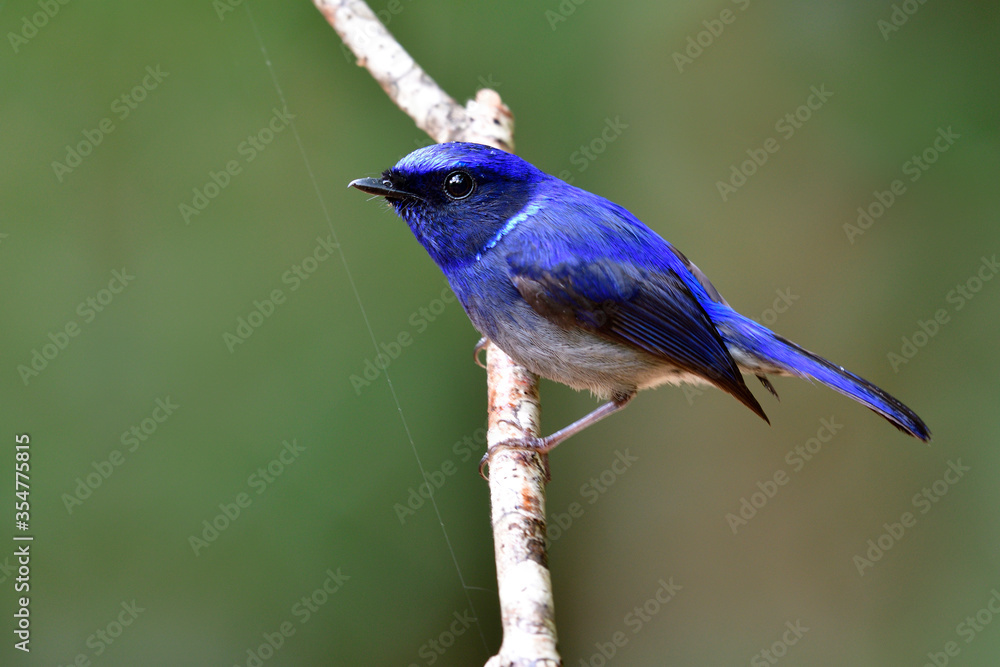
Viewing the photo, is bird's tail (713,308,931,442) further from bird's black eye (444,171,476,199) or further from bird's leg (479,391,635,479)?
bird's black eye (444,171,476,199)

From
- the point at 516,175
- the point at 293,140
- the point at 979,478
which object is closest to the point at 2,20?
the point at 293,140

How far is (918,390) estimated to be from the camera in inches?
155

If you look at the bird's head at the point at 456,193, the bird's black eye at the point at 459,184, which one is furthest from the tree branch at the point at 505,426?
the bird's black eye at the point at 459,184

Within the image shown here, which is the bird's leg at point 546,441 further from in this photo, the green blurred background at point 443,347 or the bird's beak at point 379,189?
the green blurred background at point 443,347

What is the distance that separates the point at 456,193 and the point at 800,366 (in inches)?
47.3

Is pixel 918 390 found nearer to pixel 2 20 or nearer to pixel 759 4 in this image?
pixel 759 4

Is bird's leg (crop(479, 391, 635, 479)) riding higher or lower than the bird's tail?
lower

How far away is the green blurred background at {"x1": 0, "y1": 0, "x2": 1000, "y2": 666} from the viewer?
3.62 meters

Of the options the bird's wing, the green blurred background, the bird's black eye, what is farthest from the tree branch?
the green blurred background

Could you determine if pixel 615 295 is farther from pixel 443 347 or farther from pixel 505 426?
pixel 443 347

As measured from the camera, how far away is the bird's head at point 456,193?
2516 millimetres

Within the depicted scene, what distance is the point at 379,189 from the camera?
8.32ft

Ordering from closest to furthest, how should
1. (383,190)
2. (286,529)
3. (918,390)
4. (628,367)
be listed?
(383,190)
(628,367)
(286,529)
(918,390)

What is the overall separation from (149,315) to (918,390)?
3.60 metres
